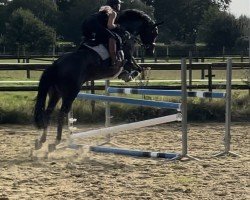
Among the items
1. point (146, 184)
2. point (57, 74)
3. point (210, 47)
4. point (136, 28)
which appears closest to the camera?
point (146, 184)

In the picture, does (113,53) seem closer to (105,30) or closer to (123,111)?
(105,30)

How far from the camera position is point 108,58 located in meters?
7.82

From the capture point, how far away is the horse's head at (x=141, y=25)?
27.3 ft

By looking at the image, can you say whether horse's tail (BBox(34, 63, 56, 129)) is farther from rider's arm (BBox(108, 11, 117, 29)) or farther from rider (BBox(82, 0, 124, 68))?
rider's arm (BBox(108, 11, 117, 29))

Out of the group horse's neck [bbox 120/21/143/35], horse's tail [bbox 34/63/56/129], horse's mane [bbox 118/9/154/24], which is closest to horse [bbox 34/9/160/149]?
horse's tail [bbox 34/63/56/129]

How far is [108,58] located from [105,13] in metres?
0.67

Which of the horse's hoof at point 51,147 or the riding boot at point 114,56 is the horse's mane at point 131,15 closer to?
the riding boot at point 114,56

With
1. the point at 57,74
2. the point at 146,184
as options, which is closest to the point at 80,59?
the point at 57,74

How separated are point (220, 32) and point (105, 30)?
48983 millimetres

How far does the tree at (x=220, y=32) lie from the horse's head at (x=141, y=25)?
46.1 metres

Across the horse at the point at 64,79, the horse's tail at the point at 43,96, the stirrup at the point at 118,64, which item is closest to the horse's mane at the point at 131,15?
the horse at the point at 64,79

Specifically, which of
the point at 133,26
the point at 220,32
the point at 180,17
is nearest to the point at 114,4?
the point at 133,26

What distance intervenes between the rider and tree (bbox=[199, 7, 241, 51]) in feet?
154

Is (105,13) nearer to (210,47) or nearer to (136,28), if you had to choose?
(136,28)
